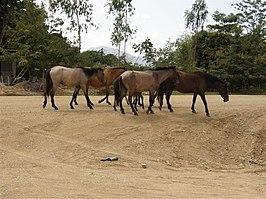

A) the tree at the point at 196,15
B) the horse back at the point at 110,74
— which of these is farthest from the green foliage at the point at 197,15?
the horse back at the point at 110,74

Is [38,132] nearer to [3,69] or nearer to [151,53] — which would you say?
[3,69]

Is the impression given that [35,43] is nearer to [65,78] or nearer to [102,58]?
[102,58]

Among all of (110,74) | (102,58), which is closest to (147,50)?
(102,58)

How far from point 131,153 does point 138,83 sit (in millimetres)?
3764

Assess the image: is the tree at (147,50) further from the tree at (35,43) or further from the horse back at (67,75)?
the horse back at (67,75)

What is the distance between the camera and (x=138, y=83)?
13.7 meters

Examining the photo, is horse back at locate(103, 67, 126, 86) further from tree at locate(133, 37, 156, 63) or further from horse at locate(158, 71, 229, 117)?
tree at locate(133, 37, 156, 63)

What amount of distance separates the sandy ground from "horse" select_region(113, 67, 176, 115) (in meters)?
0.55

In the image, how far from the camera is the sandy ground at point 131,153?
7.37 m

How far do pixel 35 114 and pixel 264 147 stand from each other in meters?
6.89

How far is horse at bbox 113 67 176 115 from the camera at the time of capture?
13.6 m

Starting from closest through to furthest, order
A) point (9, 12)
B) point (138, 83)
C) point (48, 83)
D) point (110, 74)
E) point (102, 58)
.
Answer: point (138, 83) < point (48, 83) < point (110, 74) < point (9, 12) < point (102, 58)

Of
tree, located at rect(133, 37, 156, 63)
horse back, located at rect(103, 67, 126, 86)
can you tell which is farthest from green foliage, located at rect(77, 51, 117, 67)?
horse back, located at rect(103, 67, 126, 86)

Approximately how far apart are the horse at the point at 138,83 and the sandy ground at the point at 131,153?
0.55 m
